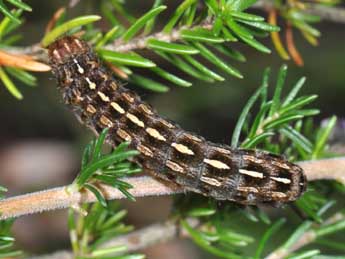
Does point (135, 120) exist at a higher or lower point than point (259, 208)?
higher

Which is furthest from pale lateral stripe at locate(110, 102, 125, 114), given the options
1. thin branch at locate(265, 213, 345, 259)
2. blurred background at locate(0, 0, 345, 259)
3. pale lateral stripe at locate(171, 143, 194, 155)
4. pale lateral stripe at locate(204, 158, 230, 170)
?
blurred background at locate(0, 0, 345, 259)

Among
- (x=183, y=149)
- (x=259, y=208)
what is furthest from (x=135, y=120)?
(x=259, y=208)

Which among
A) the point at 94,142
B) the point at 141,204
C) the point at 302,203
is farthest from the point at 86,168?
the point at 141,204

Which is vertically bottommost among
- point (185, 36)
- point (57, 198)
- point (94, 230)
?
point (94, 230)

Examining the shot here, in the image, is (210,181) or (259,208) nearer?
(210,181)

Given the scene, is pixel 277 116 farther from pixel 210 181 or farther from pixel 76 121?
pixel 76 121

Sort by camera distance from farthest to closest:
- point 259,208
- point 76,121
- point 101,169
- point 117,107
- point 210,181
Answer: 1. point 76,121
2. point 259,208
3. point 117,107
4. point 210,181
5. point 101,169

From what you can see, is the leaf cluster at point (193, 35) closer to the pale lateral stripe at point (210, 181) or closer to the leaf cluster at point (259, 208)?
the leaf cluster at point (259, 208)
